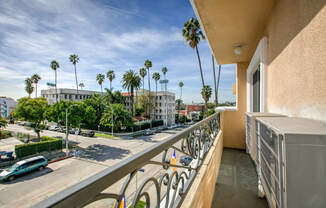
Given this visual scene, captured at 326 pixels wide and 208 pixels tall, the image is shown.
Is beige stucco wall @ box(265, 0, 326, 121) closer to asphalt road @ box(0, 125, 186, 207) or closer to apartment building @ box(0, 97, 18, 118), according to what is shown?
asphalt road @ box(0, 125, 186, 207)

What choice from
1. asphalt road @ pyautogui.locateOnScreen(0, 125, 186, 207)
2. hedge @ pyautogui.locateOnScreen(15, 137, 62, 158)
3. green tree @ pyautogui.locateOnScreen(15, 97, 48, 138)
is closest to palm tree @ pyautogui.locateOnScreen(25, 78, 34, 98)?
green tree @ pyautogui.locateOnScreen(15, 97, 48, 138)

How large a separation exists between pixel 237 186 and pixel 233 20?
3817mm

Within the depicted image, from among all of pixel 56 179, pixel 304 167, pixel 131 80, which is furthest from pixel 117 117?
pixel 304 167

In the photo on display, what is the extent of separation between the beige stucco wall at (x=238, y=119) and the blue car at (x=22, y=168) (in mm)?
16133

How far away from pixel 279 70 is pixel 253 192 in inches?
105

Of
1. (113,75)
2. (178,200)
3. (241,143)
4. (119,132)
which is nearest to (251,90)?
(241,143)

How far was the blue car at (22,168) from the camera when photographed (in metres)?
12.0

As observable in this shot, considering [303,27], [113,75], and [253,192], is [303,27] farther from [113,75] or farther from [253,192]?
[113,75]

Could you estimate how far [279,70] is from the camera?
2383 millimetres

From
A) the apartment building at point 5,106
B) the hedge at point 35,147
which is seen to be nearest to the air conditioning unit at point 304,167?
the hedge at point 35,147

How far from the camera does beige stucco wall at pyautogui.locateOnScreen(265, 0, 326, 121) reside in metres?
1.32

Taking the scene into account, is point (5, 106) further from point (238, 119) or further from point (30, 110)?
point (238, 119)

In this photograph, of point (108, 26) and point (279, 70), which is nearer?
point (279, 70)

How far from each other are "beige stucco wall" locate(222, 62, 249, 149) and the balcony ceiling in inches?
85.6
